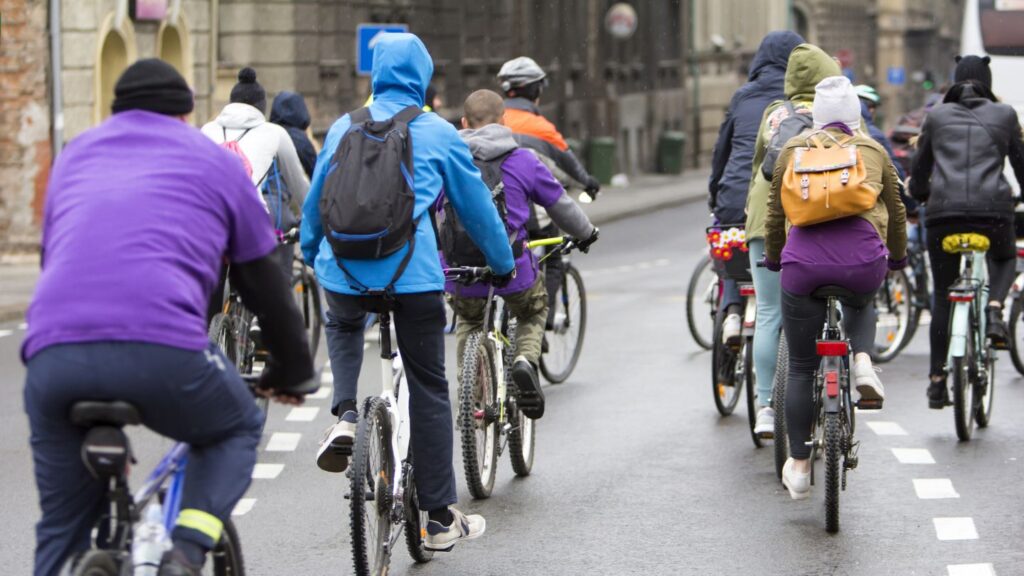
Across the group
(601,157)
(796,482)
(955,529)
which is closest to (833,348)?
(796,482)

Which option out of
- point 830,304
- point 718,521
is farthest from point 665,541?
point 830,304

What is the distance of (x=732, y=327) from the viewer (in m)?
9.96

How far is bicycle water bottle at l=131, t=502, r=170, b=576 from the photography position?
4340 millimetres

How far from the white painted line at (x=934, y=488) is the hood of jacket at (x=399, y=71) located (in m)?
2.96

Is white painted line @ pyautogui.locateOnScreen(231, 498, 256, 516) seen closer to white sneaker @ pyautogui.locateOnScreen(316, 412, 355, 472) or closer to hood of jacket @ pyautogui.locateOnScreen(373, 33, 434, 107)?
white sneaker @ pyautogui.locateOnScreen(316, 412, 355, 472)

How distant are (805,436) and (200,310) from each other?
3.71 metres

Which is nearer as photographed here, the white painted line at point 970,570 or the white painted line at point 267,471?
the white painted line at point 970,570

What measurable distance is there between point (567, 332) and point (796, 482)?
4.56 m

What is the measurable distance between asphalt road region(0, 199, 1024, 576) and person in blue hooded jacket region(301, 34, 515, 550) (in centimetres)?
48

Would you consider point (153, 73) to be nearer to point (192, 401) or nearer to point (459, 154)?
point (192, 401)

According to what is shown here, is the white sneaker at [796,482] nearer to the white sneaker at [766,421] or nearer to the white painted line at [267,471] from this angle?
the white sneaker at [766,421]

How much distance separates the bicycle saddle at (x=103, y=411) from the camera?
13.9ft

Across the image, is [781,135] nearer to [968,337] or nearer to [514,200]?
[514,200]

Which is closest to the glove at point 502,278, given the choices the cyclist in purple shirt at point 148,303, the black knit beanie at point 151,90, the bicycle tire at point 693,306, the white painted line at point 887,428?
the cyclist in purple shirt at point 148,303
